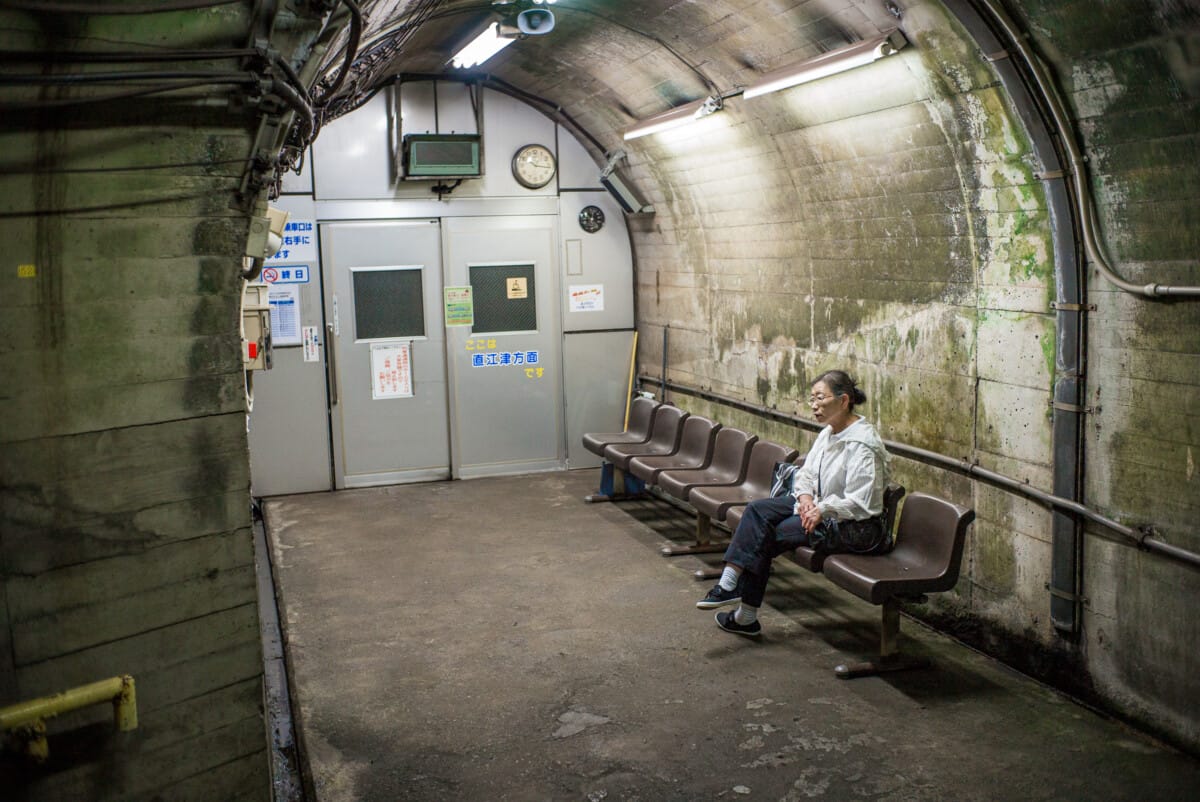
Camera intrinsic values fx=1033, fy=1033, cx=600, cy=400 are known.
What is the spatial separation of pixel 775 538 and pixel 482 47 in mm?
3660

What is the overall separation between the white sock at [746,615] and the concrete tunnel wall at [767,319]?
Result: 1028 mm

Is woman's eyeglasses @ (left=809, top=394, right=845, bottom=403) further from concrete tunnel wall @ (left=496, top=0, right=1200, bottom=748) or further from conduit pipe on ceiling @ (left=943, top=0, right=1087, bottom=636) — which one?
conduit pipe on ceiling @ (left=943, top=0, right=1087, bottom=636)

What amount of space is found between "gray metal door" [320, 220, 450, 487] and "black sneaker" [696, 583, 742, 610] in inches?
157

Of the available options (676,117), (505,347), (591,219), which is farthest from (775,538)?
(591,219)

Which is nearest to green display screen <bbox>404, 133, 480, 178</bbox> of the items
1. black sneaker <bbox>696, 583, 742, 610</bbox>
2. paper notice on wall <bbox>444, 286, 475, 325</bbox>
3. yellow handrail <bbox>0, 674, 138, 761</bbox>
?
paper notice on wall <bbox>444, 286, 475, 325</bbox>

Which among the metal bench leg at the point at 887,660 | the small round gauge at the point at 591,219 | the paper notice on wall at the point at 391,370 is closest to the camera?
the metal bench leg at the point at 887,660

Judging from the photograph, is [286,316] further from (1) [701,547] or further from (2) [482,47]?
(1) [701,547]

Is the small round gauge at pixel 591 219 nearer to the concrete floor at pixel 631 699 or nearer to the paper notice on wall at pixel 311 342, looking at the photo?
the paper notice on wall at pixel 311 342

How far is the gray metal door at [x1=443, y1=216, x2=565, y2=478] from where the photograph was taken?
348 inches

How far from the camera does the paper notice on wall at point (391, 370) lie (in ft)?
28.3

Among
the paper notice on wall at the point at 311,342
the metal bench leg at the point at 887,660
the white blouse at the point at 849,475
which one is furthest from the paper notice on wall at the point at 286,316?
the metal bench leg at the point at 887,660

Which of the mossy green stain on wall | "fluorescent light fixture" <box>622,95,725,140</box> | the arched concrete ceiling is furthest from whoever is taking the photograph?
"fluorescent light fixture" <box>622,95,725,140</box>

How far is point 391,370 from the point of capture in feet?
28.5

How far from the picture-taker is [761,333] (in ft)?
23.8
